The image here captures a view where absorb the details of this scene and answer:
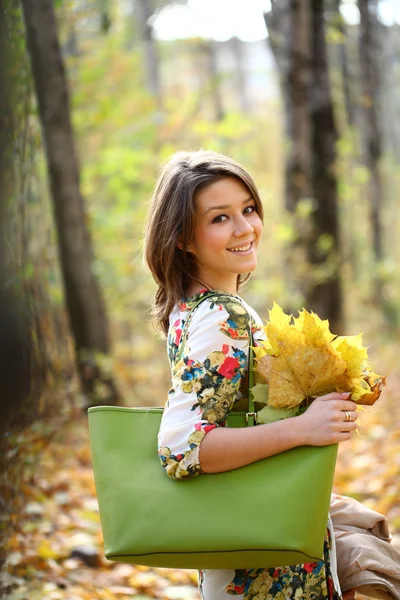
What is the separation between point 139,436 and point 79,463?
167 inches

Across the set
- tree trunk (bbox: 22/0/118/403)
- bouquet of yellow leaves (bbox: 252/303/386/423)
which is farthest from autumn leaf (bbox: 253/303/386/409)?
tree trunk (bbox: 22/0/118/403)

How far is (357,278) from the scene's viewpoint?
1419 centimetres

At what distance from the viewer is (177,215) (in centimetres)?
222

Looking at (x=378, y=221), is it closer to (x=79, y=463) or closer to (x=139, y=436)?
(x=79, y=463)

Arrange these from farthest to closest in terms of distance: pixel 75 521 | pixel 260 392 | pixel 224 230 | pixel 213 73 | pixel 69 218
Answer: pixel 213 73 → pixel 69 218 → pixel 75 521 → pixel 224 230 → pixel 260 392

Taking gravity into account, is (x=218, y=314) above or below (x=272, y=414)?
above

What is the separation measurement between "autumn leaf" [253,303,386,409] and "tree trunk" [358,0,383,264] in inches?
518

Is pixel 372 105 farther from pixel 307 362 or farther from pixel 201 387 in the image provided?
pixel 201 387

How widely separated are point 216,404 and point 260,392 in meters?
0.14

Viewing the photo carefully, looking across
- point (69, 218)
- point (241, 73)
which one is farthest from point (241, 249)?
point (241, 73)

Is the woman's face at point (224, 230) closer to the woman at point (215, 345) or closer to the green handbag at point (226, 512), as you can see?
the woman at point (215, 345)

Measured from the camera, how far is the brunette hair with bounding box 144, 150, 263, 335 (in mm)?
2211

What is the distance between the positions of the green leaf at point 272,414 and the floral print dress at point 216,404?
0.09m

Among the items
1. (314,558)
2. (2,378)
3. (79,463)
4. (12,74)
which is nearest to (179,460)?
(314,558)
